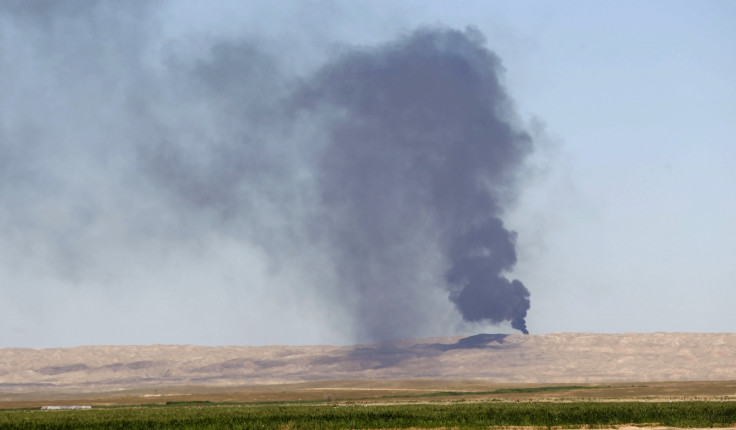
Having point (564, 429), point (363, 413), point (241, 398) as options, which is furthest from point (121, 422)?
point (241, 398)

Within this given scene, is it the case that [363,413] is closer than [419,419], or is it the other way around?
[419,419]

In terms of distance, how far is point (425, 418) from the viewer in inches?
2699

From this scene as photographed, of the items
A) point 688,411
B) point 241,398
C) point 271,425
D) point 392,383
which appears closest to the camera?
point 271,425

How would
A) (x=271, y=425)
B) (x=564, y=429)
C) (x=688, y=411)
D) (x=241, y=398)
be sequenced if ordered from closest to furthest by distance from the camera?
(x=564, y=429)
(x=271, y=425)
(x=688, y=411)
(x=241, y=398)

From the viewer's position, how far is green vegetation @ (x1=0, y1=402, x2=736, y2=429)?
64.3 m

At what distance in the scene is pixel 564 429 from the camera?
60.5m

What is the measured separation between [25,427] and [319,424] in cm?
2161

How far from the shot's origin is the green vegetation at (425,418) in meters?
64.3

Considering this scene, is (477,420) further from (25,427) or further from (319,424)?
(25,427)

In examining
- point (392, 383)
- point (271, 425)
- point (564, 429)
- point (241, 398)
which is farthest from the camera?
point (392, 383)

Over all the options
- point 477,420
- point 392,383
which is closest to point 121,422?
point 477,420

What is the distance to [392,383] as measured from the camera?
198750 millimetres

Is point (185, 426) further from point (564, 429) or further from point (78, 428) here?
point (564, 429)

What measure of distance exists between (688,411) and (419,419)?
20118mm
